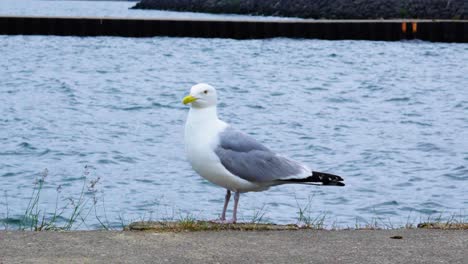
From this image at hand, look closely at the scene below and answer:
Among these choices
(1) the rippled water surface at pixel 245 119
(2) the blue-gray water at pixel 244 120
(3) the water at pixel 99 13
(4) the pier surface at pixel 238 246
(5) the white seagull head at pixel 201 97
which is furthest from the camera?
(3) the water at pixel 99 13

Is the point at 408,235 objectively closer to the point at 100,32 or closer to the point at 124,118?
the point at 124,118

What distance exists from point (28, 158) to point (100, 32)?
23.0 metres

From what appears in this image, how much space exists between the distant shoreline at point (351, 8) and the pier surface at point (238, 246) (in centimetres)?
4281

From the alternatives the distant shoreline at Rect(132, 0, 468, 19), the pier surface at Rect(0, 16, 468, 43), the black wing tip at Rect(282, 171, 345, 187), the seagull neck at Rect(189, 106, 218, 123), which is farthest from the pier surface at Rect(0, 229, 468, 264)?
the distant shoreline at Rect(132, 0, 468, 19)

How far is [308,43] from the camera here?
35812 millimetres

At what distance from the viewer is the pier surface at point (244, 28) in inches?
1390

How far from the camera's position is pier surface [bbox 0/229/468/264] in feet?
14.1

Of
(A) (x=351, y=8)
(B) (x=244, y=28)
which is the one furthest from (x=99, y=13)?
(B) (x=244, y=28)

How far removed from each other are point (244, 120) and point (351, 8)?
36.8 m

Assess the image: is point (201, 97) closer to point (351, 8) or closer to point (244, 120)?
point (244, 120)

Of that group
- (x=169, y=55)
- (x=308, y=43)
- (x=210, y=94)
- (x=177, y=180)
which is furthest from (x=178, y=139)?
(x=308, y=43)

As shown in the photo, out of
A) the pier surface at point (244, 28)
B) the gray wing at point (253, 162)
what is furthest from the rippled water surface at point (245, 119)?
the gray wing at point (253, 162)

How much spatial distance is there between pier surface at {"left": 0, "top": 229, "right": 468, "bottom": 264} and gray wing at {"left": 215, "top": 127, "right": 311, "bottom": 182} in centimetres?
47

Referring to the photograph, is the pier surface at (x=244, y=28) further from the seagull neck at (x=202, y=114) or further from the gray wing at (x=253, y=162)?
the seagull neck at (x=202, y=114)
